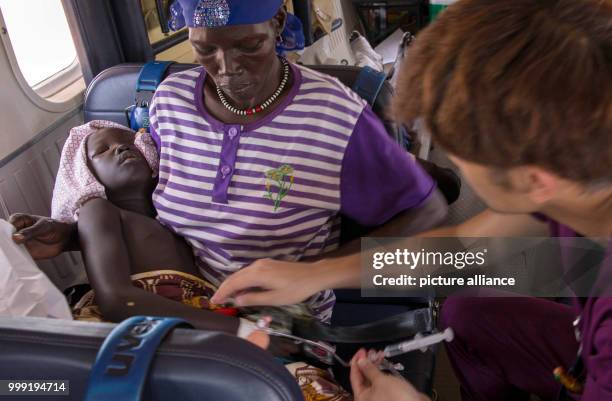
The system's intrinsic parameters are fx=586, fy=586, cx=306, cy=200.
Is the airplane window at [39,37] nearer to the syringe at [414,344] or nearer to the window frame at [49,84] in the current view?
the window frame at [49,84]

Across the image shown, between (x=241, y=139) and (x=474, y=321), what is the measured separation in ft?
2.54

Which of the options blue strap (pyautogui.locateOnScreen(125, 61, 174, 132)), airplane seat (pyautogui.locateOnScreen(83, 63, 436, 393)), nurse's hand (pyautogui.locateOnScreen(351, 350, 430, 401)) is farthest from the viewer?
blue strap (pyautogui.locateOnScreen(125, 61, 174, 132))

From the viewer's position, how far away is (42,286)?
4.39ft

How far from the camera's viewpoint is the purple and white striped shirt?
147 centimetres

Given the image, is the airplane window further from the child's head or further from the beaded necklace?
the beaded necklace

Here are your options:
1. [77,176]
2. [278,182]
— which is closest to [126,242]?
[77,176]

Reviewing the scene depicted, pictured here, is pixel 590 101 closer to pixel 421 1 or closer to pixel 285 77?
pixel 285 77

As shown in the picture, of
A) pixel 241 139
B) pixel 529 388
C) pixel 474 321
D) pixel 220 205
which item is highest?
pixel 241 139

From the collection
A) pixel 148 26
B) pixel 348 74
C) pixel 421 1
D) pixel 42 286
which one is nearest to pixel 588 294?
pixel 348 74

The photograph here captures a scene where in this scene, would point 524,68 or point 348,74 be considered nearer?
point 524,68
